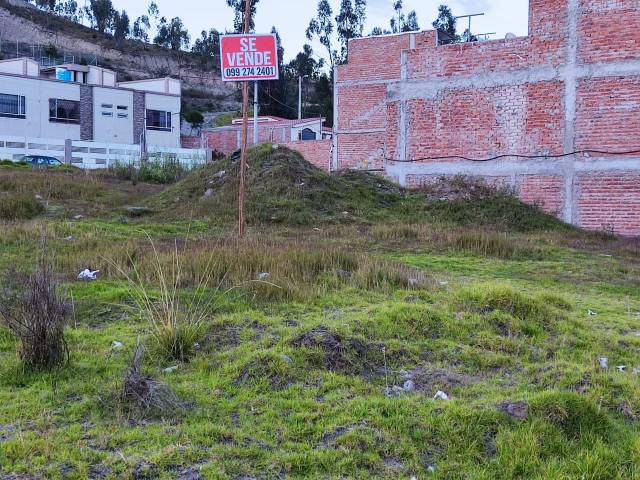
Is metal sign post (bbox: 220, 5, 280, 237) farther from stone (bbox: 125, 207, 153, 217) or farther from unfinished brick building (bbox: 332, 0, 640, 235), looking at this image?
unfinished brick building (bbox: 332, 0, 640, 235)

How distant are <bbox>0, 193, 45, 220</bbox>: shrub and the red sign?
6.57m

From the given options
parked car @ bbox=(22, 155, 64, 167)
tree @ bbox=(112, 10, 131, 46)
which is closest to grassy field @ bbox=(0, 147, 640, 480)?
parked car @ bbox=(22, 155, 64, 167)

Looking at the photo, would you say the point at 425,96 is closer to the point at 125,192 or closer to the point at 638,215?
the point at 638,215

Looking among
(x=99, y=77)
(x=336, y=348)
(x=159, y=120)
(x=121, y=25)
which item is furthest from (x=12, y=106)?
(x=121, y=25)

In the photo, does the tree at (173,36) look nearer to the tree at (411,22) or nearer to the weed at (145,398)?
the tree at (411,22)

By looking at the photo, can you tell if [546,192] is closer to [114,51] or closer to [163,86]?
[163,86]

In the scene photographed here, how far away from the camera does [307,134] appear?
148ft

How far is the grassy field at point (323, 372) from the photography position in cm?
350

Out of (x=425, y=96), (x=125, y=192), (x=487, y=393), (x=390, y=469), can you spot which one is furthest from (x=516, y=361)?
(x=125, y=192)

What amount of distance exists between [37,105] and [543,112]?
35.1 m

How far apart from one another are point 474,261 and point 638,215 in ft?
24.9

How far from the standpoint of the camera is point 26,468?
3.29 meters

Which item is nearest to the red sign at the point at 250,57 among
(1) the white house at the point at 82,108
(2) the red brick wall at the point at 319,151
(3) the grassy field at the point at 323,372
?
(3) the grassy field at the point at 323,372

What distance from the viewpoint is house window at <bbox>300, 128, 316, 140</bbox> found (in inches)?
1758
